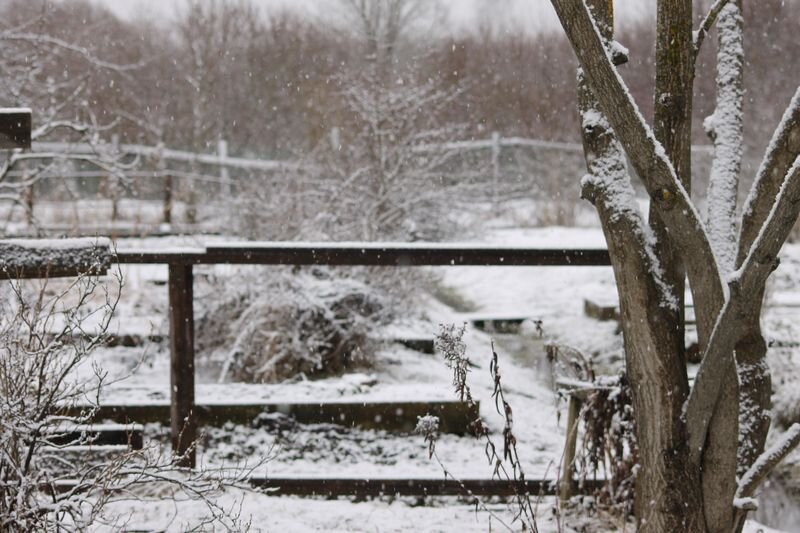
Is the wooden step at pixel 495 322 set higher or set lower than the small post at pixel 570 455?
lower

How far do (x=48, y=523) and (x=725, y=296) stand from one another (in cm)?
176

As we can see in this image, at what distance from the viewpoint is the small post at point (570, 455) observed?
9.45 ft

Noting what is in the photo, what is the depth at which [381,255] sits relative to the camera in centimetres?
308

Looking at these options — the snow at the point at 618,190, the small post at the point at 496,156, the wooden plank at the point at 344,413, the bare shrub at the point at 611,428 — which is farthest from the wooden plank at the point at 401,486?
the small post at the point at 496,156

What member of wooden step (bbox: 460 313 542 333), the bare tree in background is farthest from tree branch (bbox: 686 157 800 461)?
wooden step (bbox: 460 313 542 333)

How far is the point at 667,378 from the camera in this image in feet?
7.25

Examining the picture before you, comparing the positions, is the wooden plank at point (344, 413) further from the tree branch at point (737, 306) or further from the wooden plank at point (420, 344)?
the tree branch at point (737, 306)

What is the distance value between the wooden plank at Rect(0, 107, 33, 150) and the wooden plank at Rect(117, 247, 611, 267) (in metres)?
0.69

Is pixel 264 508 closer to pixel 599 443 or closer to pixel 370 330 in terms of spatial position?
pixel 599 443

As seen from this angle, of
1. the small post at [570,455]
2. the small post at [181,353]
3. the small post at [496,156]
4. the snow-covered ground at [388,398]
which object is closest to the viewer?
the small post at [570,455]

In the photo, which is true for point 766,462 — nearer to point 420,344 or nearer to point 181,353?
point 181,353

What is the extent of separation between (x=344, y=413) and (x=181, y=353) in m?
1.61

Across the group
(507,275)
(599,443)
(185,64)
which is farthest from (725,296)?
(185,64)

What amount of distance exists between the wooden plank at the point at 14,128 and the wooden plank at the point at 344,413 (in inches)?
91.0
